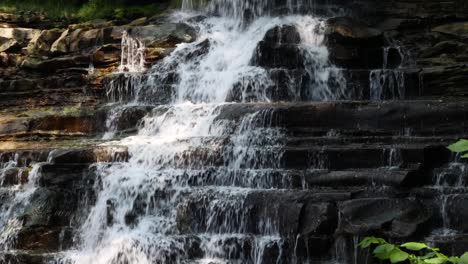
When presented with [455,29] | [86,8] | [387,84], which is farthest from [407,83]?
[86,8]

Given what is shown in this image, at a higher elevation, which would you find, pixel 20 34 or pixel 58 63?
pixel 20 34

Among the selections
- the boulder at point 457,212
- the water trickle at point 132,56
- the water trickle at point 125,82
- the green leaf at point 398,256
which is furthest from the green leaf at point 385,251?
the water trickle at point 132,56

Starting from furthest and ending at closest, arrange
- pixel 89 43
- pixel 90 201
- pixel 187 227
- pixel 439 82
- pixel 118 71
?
pixel 89 43, pixel 118 71, pixel 439 82, pixel 90 201, pixel 187 227

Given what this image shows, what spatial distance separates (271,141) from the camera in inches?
416

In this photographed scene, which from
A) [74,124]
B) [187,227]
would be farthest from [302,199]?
[74,124]

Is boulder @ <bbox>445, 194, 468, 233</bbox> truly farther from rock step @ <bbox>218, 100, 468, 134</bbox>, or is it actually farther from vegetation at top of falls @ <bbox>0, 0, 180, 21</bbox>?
vegetation at top of falls @ <bbox>0, 0, 180, 21</bbox>

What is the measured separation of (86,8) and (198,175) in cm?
1321

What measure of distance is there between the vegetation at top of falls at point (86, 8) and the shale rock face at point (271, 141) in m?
2.88

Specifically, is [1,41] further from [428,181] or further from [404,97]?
[428,181]

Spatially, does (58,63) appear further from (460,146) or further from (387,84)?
(460,146)

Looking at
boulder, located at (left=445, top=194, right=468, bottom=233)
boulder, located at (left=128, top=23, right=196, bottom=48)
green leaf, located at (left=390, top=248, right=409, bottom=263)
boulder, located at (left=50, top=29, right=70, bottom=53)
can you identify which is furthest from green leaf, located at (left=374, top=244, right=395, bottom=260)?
boulder, located at (left=50, top=29, right=70, bottom=53)

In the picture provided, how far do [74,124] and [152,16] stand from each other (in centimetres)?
701

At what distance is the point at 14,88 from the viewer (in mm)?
16453

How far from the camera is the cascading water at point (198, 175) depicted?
872 cm
